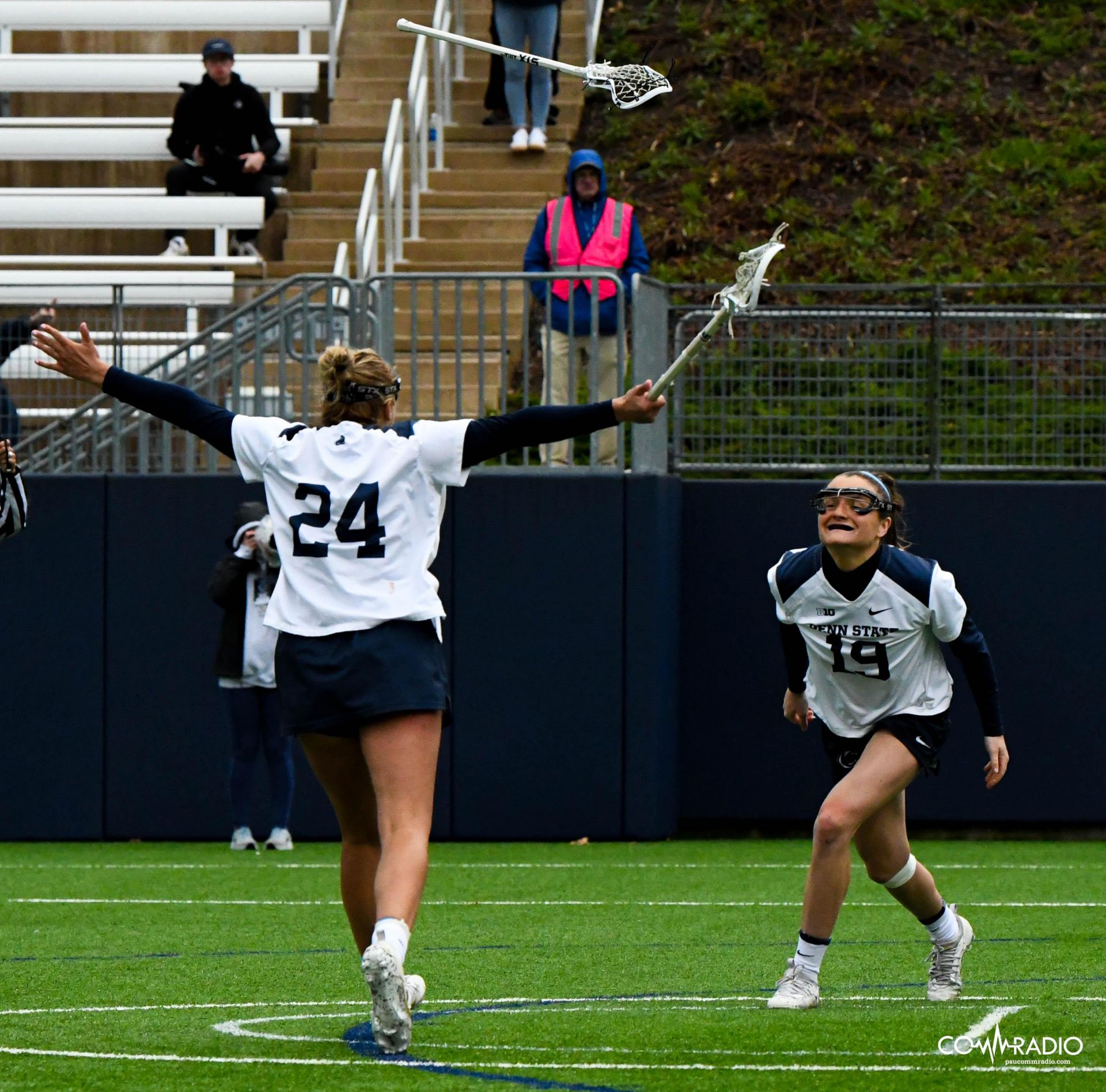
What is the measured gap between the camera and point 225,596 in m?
12.0

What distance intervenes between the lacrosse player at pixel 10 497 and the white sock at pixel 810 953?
2974mm

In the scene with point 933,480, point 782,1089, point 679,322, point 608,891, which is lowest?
point 608,891

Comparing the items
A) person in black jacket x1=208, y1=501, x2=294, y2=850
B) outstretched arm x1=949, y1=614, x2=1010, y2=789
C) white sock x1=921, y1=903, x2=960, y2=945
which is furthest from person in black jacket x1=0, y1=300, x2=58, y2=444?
white sock x1=921, y1=903, x2=960, y2=945

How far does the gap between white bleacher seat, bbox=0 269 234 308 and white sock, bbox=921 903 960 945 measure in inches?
299

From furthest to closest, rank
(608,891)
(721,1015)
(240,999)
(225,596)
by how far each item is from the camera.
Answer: (225,596)
(608,891)
(240,999)
(721,1015)

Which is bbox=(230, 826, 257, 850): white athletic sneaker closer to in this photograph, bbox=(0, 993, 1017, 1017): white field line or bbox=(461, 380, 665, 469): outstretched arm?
bbox=(0, 993, 1017, 1017): white field line

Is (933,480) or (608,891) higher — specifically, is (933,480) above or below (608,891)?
above

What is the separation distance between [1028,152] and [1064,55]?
199 centimetres

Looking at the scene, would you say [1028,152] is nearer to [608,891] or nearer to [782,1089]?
[608,891]

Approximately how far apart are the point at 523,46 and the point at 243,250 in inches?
119

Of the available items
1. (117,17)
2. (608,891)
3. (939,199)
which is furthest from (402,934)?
(117,17)

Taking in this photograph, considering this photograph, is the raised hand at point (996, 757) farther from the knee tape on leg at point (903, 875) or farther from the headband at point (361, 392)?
the headband at point (361, 392)

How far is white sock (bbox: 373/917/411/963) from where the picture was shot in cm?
527

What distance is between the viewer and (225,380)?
518 inches
